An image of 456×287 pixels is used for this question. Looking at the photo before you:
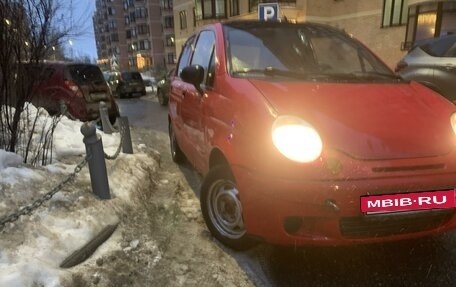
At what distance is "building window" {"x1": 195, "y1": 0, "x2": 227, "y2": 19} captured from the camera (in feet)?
103

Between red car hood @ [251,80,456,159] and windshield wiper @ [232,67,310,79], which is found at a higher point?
windshield wiper @ [232,67,310,79]

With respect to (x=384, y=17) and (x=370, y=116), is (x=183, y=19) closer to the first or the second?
(x=384, y=17)

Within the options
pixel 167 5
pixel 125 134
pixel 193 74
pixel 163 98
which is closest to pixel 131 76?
pixel 163 98

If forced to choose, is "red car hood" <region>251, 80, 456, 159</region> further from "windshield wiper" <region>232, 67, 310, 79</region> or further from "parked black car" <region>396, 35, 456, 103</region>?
"parked black car" <region>396, 35, 456, 103</region>

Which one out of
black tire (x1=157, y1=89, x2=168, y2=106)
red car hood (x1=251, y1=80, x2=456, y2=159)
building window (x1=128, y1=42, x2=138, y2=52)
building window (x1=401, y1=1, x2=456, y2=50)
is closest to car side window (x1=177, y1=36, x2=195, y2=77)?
red car hood (x1=251, y1=80, x2=456, y2=159)

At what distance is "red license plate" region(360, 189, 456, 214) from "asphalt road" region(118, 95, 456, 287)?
24.1 inches

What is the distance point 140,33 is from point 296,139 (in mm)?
71359

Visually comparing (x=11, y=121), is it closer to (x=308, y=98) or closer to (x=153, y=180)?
(x=153, y=180)

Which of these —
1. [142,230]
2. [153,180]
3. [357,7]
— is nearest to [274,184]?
[142,230]

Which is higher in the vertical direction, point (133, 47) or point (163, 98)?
point (133, 47)

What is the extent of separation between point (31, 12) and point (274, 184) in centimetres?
315

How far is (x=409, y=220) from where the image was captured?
2.30m

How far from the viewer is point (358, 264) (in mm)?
2664

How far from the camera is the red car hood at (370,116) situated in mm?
2232
